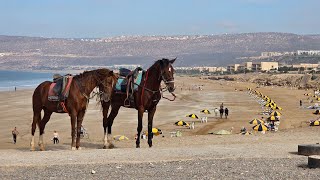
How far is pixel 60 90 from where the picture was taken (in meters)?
15.8

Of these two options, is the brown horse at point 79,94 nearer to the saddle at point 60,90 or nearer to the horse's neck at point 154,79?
the saddle at point 60,90

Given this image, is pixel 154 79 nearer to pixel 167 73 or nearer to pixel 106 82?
pixel 167 73

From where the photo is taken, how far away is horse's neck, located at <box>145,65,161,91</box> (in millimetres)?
16078

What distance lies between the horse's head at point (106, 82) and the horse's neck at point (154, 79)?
3.49ft

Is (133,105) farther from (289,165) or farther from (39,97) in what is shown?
(289,165)

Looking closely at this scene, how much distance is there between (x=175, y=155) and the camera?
14.0 m

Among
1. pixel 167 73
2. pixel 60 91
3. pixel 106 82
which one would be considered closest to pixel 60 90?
pixel 60 91

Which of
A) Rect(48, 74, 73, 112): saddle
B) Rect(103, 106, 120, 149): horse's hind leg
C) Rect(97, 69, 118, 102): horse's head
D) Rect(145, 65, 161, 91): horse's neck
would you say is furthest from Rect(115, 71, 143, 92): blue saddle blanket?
Answer: Rect(48, 74, 73, 112): saddle

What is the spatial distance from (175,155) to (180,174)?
8.49 feet

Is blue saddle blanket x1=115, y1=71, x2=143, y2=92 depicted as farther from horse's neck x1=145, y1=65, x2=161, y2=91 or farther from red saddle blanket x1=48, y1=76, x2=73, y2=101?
red saddle blanket x1=48, y1=76, x2=73, y2=101

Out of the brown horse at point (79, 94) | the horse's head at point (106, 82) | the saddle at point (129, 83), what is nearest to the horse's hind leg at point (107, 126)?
the saddle at point (129, 83)

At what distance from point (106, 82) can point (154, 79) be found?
1.45 meters

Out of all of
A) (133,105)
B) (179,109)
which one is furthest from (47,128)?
(133,105)

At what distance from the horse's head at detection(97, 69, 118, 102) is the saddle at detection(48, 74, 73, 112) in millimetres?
910
